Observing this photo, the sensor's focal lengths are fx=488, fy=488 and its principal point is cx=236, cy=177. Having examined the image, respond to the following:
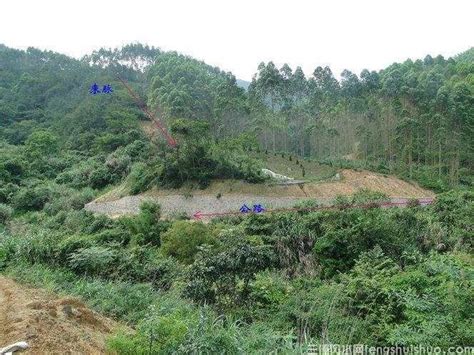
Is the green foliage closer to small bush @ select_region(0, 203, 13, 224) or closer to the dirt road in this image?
the dirt road

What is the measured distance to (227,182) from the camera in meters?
31.1

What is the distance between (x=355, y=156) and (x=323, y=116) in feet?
17.1

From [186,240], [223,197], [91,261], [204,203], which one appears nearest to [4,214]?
[204,203]

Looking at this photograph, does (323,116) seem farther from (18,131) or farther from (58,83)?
(58,83)

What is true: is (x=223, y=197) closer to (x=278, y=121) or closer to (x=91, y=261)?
(x=91, y=261)

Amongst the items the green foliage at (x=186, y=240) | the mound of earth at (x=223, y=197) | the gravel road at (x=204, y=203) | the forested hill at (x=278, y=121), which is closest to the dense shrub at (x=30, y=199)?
the forested hill at (x=278, y=121)

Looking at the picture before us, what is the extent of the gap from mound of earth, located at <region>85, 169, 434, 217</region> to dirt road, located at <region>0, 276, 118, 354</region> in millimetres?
21473

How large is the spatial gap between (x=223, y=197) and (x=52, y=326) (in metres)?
24.9

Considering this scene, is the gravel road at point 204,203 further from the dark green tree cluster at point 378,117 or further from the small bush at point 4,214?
the dark green tree cluster at point 378,117

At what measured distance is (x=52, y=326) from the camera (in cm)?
529

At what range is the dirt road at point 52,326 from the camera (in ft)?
16.1

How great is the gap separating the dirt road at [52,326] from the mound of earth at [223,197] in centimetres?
2147

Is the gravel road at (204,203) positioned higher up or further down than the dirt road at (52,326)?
further down

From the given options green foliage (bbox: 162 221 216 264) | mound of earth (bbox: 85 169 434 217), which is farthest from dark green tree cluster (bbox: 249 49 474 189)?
green foliage (bbox: 162 221 216 264)
